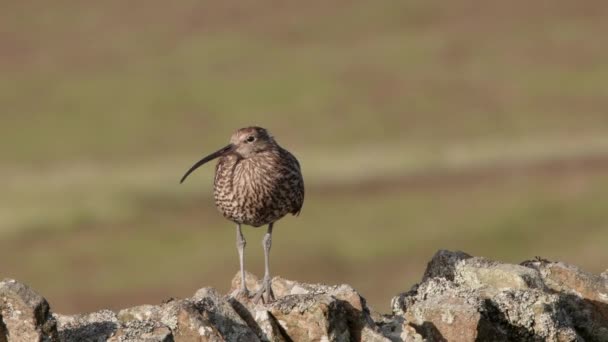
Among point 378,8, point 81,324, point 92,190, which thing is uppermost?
point 378,8

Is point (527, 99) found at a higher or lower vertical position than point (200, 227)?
higher

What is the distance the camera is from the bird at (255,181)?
15652 millimetres

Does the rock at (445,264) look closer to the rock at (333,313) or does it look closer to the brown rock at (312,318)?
the rock at (333,313)

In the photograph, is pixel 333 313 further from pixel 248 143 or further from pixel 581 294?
pixel 248 143

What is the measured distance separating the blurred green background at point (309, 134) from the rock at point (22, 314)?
2410 cm

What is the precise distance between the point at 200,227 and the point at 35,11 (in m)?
50.6

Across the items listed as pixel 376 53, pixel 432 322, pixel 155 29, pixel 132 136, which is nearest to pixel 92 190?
pixel 132 136

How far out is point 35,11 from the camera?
91.6m

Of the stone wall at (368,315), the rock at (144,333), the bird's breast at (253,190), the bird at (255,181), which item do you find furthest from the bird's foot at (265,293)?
the rock at (144,333)

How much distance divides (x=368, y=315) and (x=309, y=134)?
54.0 metres

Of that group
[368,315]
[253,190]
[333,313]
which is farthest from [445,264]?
[253,190]

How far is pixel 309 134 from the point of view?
212 ft

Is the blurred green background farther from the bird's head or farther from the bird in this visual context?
the bird's head

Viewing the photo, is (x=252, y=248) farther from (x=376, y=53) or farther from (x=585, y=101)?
(x=376, y=53)
